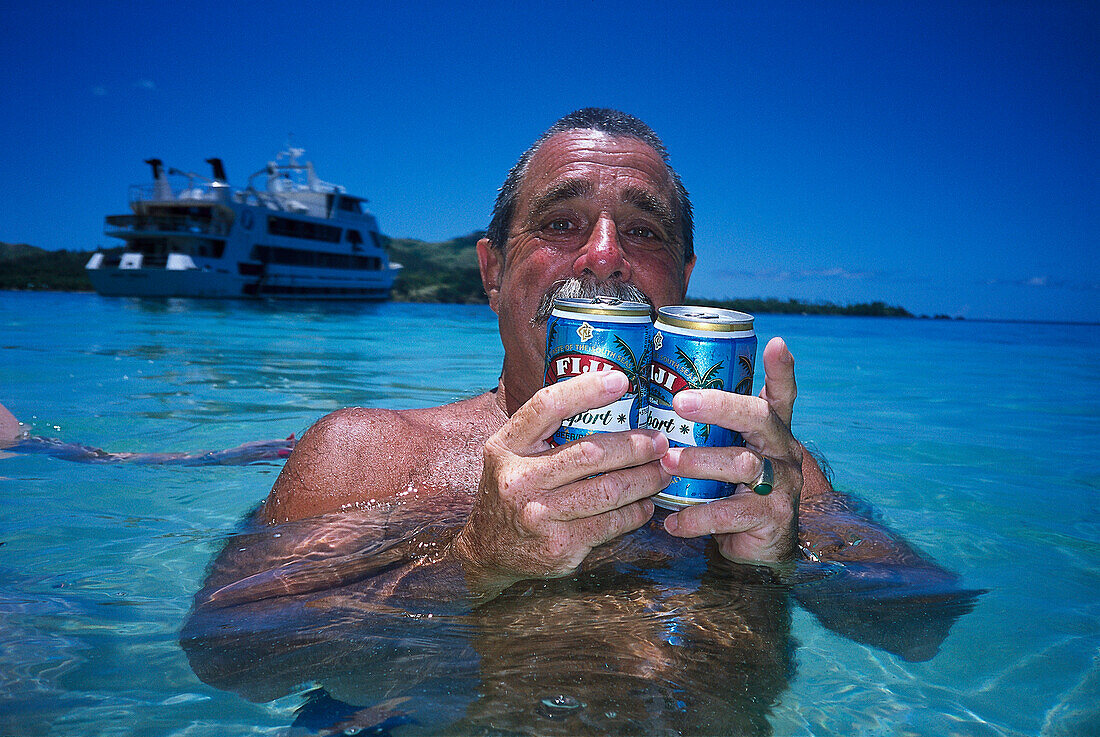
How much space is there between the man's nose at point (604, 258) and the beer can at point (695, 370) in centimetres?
57

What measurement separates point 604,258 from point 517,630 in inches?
39.5

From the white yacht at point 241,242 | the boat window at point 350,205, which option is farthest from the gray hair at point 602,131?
the boat window at point 350,205

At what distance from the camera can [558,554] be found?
133cm

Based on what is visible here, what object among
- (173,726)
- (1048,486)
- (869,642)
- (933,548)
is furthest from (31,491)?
(1048,486)

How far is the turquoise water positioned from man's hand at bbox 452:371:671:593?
1.64ft

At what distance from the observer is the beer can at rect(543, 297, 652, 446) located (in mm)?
1220

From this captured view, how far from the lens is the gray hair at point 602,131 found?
222cm

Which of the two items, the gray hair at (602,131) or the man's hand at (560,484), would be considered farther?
the gray hair at (602,131)

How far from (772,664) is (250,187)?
119 ft

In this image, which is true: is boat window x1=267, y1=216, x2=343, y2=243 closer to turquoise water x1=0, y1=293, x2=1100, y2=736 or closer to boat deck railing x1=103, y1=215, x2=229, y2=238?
boat deck railing x1=103, y1=215, x2=229, y2=238

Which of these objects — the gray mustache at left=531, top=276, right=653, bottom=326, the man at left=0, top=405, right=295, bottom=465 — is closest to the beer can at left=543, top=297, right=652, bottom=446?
the gray mustache at left=531, top=276, right=653, bottom=326

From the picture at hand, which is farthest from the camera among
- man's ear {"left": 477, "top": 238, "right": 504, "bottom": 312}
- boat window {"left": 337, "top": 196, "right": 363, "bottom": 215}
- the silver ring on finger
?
boat window {"left": 337, "top": 196, "right": 363, "bottom": 215}

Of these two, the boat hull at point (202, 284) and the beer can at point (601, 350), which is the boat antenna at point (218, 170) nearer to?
the boat hull at point (202, 284)

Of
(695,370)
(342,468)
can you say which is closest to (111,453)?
(342,468)
